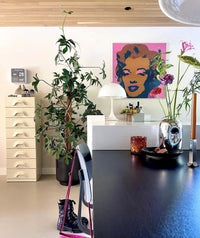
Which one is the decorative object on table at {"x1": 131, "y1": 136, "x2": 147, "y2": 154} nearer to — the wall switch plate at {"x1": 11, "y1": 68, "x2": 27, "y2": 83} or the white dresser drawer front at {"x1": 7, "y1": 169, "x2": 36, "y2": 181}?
the white dresser drawer front at {"x1": 7, "y1": 169, "x2": 36, "y2": 181}

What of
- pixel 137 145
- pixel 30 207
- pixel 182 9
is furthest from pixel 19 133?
pixel 182 9

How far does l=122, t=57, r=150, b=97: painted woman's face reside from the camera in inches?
146

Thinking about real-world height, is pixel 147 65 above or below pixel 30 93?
above

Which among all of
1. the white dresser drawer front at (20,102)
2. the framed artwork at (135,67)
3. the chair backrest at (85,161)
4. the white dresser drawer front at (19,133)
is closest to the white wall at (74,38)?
the framed artwork at (135,67)

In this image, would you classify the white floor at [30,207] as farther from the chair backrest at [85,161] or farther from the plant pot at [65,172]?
the chair backrest at [85,161]

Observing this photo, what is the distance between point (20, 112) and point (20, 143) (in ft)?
1.51

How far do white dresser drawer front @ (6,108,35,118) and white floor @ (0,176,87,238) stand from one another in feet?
3.31

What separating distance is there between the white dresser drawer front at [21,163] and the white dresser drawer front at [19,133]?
36cm

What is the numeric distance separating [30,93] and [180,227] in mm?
3419

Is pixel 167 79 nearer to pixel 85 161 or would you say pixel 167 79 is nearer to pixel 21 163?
pixel 85 161

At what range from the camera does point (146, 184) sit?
79 centimetres

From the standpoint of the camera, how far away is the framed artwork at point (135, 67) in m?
3.69

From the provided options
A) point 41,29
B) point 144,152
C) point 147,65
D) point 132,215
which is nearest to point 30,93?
point 41,29

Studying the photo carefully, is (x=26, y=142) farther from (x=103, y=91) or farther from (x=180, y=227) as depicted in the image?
(x=180, y=227)
